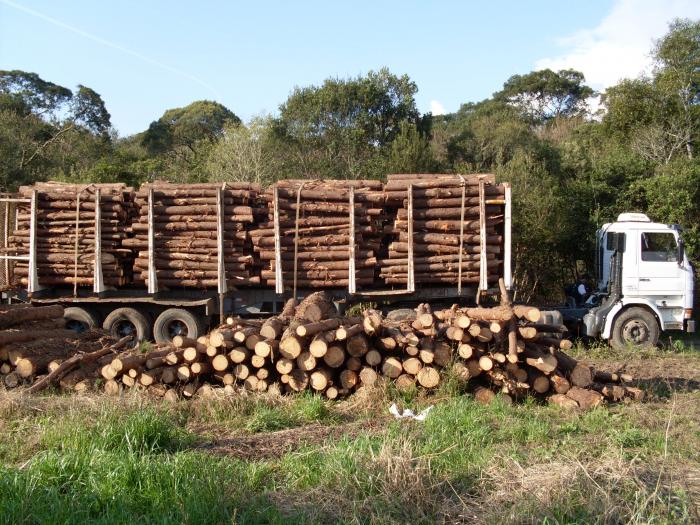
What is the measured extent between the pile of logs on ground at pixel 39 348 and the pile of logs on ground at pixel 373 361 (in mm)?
655

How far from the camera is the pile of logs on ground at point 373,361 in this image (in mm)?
7719

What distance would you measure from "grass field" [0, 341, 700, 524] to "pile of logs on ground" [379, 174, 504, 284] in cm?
484

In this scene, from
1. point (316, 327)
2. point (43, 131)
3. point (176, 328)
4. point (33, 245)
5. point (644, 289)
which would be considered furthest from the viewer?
point (43, 131)

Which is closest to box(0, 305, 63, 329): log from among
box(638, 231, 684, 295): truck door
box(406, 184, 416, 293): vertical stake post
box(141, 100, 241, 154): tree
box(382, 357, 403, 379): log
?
box(382, 357, 403, 379): log

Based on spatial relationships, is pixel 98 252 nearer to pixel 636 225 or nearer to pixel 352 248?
pixel 352 248

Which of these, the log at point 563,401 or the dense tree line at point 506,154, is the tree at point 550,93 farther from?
the log at point 563,401

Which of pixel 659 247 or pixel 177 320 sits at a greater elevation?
pixel 659 247

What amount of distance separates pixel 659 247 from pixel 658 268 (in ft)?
1.54

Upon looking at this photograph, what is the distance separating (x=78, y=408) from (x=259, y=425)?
74.6 inches

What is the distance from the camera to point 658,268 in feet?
41.3

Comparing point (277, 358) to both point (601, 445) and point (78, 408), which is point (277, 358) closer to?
point (78, 408)

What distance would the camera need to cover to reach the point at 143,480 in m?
4.66

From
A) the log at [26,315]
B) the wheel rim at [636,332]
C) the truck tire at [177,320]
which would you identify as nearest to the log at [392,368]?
the truck tire at [177,320]

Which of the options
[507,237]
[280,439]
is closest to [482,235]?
[507,237]
